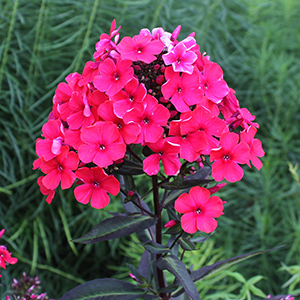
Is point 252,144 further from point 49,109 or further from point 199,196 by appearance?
point 49,109

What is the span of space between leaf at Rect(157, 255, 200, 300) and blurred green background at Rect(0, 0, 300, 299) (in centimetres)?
56

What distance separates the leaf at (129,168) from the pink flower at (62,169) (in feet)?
0.33

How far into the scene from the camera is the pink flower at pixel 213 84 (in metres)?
0.68

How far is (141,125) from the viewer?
622 mm

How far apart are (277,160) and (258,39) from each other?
67 centimetres

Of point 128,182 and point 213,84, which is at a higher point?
point 213,84

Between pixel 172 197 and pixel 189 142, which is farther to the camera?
pixel 172 197

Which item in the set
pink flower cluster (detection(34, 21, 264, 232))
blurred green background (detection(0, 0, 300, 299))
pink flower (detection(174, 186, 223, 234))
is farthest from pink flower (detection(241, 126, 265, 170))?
blurred green background (detection(0, 0, 300, 299))

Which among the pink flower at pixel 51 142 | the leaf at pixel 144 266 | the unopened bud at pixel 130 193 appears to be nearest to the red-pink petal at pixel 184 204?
the unopened bud at pixel 130 193

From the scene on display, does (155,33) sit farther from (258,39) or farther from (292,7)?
(292,7)

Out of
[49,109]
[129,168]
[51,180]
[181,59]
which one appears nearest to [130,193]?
[129,168]

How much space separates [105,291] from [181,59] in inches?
18.5

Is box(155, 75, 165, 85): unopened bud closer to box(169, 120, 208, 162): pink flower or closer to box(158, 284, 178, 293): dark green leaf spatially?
box(169, 120, 208, 162): pink flower

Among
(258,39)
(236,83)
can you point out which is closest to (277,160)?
(236,83)
